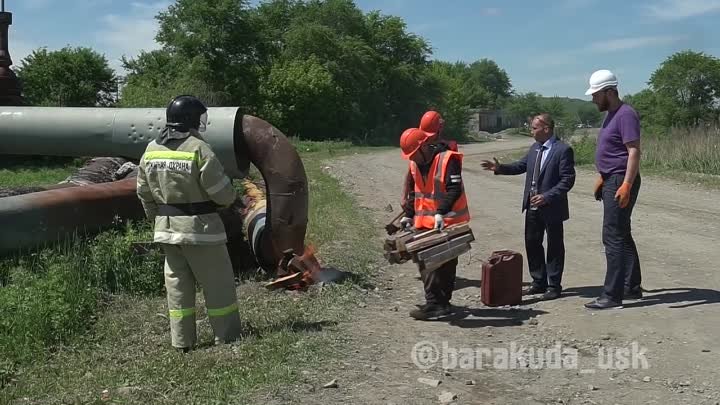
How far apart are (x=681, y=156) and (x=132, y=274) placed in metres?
18.3

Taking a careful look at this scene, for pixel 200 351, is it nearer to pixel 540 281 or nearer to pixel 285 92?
pixel 540 281

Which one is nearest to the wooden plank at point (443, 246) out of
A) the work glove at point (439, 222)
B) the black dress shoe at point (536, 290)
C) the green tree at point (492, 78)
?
the work glove at point (439, 222)

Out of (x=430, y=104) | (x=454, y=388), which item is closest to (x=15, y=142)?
(x=454, y=388)

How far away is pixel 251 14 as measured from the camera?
48219 millimetres

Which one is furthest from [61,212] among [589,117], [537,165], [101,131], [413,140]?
[589,117]

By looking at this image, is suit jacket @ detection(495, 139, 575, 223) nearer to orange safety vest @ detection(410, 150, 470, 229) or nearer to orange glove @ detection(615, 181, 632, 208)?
orange glove @ detection(615, 181, 632, 208)

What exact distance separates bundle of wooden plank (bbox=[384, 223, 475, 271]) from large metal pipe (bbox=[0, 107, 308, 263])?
183 centimetres

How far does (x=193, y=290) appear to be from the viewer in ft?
19.0

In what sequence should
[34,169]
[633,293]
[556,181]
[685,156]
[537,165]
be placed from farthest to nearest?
1. [685,156]
2. [34,169]
3. [537,165]
4. [556,181]
5. [633,293]

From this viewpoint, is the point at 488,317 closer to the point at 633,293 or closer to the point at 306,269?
the point at 633,293

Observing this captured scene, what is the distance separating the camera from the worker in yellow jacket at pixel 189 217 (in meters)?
5.56

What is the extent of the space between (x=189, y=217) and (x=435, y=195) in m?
2.07

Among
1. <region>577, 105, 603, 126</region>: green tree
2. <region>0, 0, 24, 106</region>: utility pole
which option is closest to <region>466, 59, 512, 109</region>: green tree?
<region>577, 105, 603, 126</region>: green tree

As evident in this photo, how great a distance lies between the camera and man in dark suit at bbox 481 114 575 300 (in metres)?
6.92
